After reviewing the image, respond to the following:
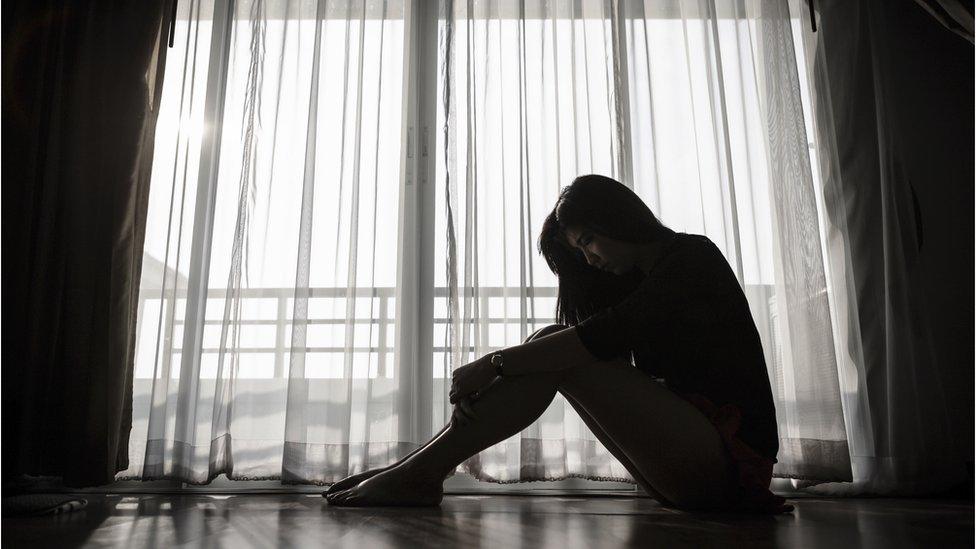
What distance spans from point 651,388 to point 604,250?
1.06ft

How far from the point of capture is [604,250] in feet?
4.66

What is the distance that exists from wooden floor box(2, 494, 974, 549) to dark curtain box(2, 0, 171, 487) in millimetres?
276

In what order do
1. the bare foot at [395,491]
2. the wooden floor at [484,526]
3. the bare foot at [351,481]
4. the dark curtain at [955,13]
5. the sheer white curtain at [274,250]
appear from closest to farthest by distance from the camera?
the wooden floor at [484,526] < the bare foot at [395,491] < the bare foot at [351,481] < the dark curtain at [955,13] < the sheer white curtain at [274,250]

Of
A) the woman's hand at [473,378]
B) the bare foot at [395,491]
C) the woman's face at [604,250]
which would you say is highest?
the woman's face at [604,250]

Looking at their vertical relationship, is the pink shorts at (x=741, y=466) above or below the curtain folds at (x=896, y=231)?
below

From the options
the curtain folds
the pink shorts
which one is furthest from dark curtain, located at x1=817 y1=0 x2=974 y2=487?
the pink shorts

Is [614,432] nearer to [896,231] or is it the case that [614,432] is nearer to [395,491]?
[395,491]

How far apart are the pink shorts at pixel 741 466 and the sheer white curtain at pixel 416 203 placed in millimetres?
524

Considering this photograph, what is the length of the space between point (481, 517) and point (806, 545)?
0.60 m

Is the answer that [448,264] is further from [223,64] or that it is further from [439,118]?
[223,64]

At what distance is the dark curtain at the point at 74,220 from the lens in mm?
1704

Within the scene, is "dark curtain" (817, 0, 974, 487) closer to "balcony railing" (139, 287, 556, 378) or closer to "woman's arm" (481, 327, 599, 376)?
"balcony railing" (139, 287, 556, 378)

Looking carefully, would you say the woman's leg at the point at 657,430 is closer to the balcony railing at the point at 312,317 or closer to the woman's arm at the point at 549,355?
the woman's arm at the point at 549,355

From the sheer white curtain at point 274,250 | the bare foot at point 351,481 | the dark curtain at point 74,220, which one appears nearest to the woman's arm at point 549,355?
the bare foot at point 351,481
